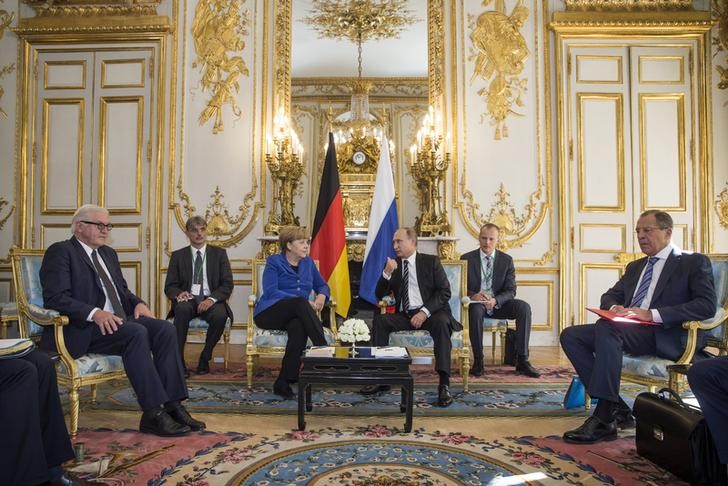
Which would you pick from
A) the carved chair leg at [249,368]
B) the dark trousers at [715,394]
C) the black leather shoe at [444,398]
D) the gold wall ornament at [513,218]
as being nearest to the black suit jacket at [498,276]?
the gold wall ornament at [513,218]

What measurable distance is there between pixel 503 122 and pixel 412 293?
9.68ft

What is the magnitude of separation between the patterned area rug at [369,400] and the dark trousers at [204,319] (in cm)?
48

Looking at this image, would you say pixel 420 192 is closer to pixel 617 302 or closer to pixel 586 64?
pixel 586 64

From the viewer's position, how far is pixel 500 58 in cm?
655

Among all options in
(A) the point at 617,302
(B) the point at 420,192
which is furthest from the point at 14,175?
(A) the point at 617,302

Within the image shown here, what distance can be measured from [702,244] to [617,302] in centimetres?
346

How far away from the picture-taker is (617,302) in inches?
146

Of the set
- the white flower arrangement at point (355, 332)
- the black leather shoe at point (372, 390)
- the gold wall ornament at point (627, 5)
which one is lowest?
the black leather shoe at point (372, 390)

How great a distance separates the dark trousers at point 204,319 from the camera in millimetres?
4770

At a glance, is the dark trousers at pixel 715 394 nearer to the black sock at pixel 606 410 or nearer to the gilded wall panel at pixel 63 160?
the black sock at pixel 606 410

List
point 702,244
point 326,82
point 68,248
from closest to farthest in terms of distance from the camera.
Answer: point 68,248
point 702,244
point 326,82

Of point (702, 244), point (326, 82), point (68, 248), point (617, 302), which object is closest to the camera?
point (68, 248)

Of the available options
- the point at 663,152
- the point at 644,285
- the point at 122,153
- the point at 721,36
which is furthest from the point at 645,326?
the point at 122,153

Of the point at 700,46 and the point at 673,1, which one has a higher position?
the point at 673,1
